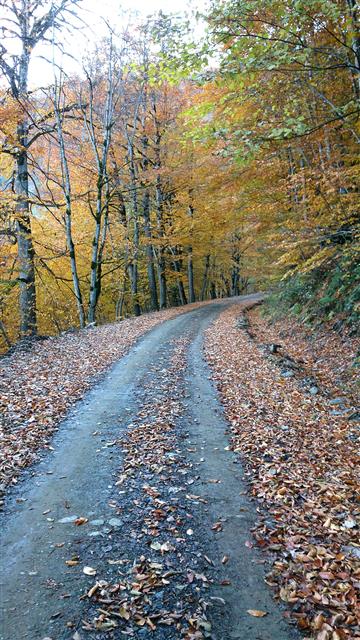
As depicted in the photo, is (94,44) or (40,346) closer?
(40,346)

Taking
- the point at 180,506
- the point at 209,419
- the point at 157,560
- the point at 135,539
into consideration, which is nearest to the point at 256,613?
the point at 157,560

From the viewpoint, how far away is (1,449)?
5.76 meters

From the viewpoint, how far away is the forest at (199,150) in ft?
21.2

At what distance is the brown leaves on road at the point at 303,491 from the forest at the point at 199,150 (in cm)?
383

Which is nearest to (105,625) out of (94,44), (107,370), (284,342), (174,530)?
(174,530)

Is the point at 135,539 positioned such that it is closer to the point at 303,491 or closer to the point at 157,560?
the point at 157,560

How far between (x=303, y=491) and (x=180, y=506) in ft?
5.14

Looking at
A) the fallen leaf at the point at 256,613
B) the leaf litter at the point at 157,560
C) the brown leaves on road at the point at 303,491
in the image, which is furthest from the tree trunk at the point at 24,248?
the fallen leaf at the point at 256,613

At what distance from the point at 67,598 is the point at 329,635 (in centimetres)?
211

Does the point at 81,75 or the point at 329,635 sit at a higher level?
the point at 81,75

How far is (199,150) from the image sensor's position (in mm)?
17531

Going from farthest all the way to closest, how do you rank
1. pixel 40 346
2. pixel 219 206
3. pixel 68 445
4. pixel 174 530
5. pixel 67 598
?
pixel 219 206 → pixel 40 346 → pixel 68 445 → pixel 174 530 → pixel 67 598

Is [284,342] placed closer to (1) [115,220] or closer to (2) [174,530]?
(2) [174,530]

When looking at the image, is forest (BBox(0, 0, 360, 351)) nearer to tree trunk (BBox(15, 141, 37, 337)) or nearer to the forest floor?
tree trunk (BBox(15, 141, 37, 337))
